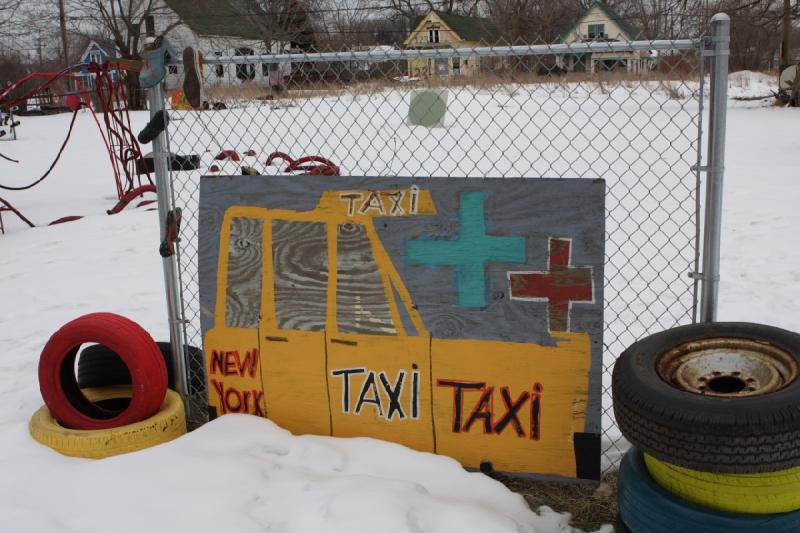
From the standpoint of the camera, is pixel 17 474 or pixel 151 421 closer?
pixel 17 474

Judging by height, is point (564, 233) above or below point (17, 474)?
Answer: above

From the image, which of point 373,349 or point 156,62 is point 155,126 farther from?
point 373,349

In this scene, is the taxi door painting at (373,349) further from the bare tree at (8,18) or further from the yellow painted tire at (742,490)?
the bare tree at (8,18)

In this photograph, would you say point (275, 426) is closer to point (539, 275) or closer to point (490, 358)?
point (490, 358)

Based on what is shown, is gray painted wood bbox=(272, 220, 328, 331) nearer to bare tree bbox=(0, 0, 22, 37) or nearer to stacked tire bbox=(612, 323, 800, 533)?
stacked tire bbox=(612, 323, 800, 533)

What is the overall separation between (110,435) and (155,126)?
1.47 m

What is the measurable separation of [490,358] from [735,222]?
5.57 metres

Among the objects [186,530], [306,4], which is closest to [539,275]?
[186,530]

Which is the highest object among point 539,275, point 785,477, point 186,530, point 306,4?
point 306,4

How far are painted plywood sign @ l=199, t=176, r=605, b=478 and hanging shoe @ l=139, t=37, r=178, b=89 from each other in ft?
1.91

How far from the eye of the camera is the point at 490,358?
3.23m

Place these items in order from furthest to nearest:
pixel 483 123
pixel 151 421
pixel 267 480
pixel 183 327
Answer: pixel 483 123
pixel 183 327
pixel 151 421
pixel 267 480

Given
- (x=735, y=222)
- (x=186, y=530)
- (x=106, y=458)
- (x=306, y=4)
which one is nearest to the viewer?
(x=186, y=530)

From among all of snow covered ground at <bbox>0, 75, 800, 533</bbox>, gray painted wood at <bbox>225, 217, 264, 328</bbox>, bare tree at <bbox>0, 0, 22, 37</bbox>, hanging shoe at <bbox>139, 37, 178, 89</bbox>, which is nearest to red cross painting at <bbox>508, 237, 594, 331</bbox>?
snow covered ground at <bbox>0, 75, 800, 533</bbox>
